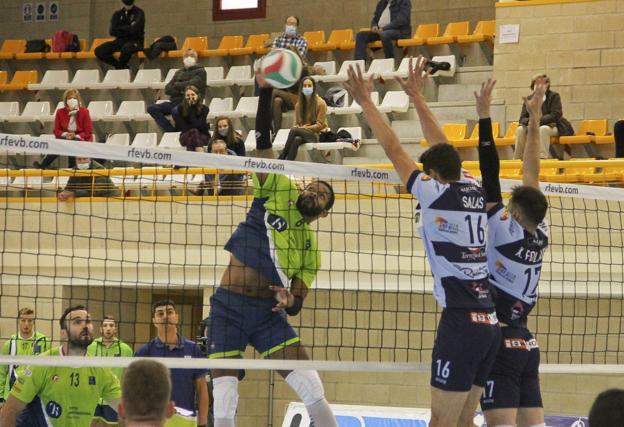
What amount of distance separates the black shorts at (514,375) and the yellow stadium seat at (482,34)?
12.7m

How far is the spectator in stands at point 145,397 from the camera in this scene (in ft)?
16.1

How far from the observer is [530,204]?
25.1ft

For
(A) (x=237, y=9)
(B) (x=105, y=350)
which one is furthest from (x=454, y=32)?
(B) (x=105, y=350)

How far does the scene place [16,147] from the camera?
818 centimetres

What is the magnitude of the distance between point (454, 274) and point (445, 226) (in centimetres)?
30

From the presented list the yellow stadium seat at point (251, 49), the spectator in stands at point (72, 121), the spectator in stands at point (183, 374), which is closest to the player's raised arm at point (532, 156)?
the spectator in stands at point (183, 374)

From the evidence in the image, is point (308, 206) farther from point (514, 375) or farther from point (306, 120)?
point (306, 120)

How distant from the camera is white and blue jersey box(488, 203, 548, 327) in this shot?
7.77 m

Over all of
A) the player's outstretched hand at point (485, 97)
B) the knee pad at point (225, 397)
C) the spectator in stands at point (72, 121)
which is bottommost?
the knee pad at point (225, 397)

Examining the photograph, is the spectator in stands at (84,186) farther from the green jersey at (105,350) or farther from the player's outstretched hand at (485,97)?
the player's outstretched hand at (485,97)

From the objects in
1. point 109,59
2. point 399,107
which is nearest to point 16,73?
point 109,59

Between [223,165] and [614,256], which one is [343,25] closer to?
[614,256]

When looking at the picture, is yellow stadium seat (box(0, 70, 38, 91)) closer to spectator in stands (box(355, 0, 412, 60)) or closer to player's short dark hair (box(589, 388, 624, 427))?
spectator in stands (box(355, 0, 412, 60))

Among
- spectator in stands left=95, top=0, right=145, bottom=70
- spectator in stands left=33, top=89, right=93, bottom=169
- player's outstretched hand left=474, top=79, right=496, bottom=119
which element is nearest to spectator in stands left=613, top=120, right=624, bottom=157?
spectator in stands left=33, top=89, right=93, bottom=169
